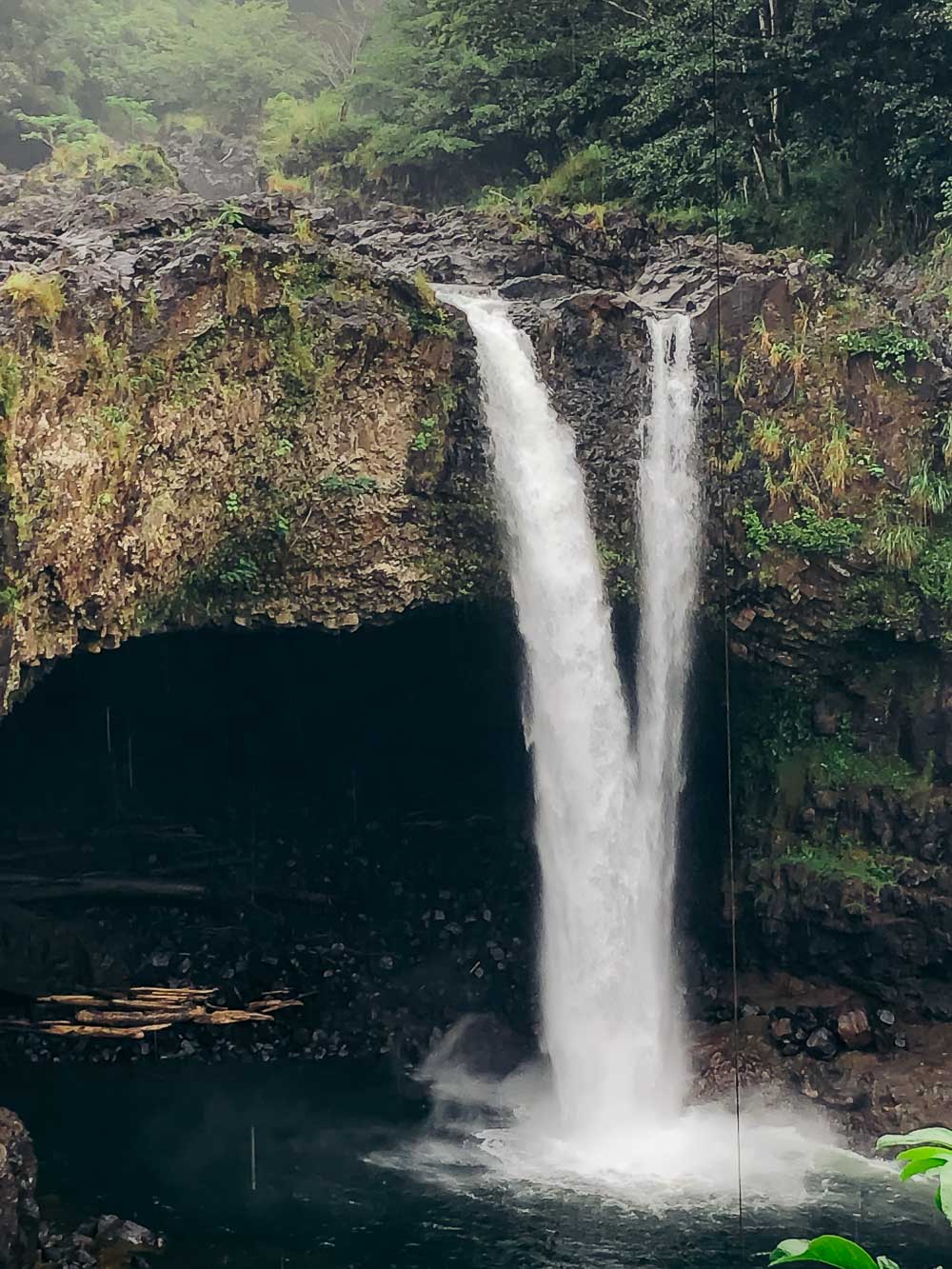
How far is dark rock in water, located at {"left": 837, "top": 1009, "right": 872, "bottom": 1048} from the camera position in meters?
15.5

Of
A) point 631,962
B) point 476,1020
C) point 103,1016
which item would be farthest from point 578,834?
point 103,1016

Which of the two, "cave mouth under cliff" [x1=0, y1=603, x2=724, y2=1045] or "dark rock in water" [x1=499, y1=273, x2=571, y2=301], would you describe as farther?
"dark rock in water" [x1=499, y1=273, x2=571, y2=301]

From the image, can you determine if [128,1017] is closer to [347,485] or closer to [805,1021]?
[347,485]

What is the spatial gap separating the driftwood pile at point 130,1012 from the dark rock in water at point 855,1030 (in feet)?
21.4

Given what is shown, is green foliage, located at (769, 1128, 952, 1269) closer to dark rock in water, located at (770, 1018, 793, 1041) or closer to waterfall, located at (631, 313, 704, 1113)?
waterfall, located at (631, 313, 704, 1113)

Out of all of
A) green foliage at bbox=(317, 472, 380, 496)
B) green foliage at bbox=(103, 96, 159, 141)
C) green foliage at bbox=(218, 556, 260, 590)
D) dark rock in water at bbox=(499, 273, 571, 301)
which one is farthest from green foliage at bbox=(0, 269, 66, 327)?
green foliage at bbox=(103, 96, 159, 141)

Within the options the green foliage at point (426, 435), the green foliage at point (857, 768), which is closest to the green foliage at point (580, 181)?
the green foliage at point (426, 435)

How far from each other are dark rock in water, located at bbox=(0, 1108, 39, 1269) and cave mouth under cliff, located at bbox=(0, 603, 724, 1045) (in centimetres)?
481

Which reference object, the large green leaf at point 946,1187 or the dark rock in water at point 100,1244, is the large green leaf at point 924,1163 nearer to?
the large green leaf at point 946,1187

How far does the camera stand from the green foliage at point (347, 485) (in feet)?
45.5

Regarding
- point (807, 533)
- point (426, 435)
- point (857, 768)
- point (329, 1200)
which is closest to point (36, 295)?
point (426, 435)

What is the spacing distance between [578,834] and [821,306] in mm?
6457

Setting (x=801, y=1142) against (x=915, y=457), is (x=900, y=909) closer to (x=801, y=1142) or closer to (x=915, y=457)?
(x=801, y=1142)

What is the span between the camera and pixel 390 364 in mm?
14141
